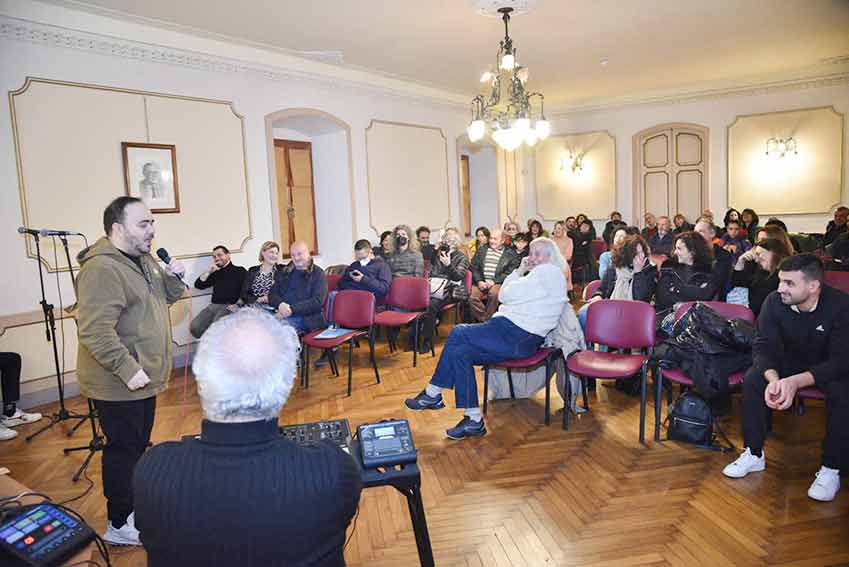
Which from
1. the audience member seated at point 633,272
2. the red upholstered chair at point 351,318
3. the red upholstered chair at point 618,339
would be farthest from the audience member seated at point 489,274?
the red upholstered chair at point 618,339

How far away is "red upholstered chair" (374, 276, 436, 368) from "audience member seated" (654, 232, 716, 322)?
2.17 metres

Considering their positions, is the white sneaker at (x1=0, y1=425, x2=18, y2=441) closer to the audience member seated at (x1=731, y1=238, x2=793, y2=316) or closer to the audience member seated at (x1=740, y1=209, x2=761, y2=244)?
the audience member seated at (x1=731, y1=238, x2=793, y2=316)

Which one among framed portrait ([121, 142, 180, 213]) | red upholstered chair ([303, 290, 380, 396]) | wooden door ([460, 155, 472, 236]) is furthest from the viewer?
wooden door ([460, 155, 472, 236])

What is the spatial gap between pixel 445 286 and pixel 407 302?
69 centimetres

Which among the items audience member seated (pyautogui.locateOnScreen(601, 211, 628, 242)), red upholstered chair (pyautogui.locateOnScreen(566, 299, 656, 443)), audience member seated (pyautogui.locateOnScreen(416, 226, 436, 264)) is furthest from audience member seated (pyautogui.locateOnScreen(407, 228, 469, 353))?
audience member seated (pyautogui.locateOnScreen(601, 211, 628, 242))

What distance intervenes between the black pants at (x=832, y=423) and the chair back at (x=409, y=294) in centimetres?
323

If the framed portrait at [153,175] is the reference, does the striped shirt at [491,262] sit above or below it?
below

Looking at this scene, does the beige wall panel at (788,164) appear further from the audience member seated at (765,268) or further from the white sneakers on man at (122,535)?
the white sneakers on man at (122,535)

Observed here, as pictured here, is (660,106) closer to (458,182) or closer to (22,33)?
(458,182)

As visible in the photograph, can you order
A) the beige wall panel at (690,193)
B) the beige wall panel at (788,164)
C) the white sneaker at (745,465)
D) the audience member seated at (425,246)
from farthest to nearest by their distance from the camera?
the beige wall panel at (690,193)
the beige wall panel at (788,164)
the audience member seated at (425,246)
the white sneaker at (745,465)

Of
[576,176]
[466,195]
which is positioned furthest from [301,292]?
[576,176]

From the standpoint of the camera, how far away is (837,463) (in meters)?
2.95

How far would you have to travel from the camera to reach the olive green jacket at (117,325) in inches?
98.3

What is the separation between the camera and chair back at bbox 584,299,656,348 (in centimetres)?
403
